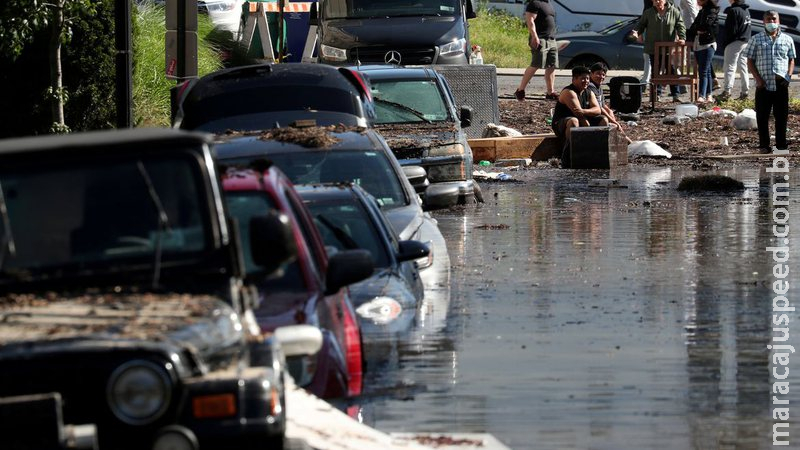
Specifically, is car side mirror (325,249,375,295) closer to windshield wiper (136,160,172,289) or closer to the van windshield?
windshield wiper (136,160,172,289)

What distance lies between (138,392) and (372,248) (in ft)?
15.5

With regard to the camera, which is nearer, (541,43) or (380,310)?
(380,310)

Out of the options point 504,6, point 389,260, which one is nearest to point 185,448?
point 389,260

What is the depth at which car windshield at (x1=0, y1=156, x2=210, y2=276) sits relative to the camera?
6.23 metres

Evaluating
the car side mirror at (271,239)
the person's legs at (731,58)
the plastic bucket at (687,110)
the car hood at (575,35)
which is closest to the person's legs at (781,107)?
the plastic bucket at (687,110)

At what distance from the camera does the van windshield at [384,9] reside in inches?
969

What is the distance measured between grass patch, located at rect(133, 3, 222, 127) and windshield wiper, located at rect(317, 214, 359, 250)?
1065 centimetres

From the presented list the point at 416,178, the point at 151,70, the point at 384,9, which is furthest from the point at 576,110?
the point at 416,178

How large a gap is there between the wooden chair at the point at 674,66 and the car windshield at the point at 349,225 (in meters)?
19.4

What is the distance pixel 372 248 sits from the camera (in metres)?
9.98

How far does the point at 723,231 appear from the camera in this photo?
1556 cm

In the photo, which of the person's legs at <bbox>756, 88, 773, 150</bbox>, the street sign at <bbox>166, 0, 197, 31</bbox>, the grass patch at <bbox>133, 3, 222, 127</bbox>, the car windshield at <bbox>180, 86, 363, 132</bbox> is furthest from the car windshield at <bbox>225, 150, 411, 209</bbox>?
the person's legs at <bbox>756, 88, 773, 150</bbox>

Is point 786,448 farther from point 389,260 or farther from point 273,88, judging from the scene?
point 273,88

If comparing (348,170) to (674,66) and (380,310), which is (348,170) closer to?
(380,310)
